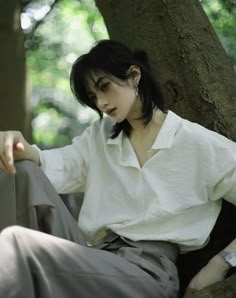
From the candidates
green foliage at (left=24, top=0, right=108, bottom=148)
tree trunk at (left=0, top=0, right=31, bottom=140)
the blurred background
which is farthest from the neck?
green foliage at (left=24, top=0, right=108, bottom=148)

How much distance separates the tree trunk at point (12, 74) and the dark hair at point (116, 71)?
4.81 feet

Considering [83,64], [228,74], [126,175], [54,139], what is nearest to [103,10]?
[228,74]

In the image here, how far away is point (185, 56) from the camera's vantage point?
250 cm

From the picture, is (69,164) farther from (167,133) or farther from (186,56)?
(186,56)

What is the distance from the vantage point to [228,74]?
2.44m

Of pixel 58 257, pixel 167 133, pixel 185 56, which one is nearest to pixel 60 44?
pixel 185 56

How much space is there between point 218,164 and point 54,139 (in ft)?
21.4

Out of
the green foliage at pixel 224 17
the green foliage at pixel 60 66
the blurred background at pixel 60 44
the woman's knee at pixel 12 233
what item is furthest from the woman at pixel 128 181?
the green foliage at pixel 60 66

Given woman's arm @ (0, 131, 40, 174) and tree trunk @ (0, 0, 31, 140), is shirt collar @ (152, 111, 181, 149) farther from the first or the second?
tree trunk @ (0, 0, 31, 140)

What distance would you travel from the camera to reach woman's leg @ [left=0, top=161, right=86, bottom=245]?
1666 mm

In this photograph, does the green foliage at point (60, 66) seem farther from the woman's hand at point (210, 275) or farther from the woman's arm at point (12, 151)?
the woman's hand at point (210, 275)

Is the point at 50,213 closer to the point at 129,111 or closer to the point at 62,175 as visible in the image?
the point at 62,175

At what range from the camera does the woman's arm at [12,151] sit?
168 centimetres

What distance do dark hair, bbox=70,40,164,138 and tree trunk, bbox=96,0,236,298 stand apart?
375 millimetres
